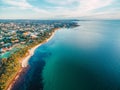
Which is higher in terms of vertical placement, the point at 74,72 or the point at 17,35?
the point at 74,72

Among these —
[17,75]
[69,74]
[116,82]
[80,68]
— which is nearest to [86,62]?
[80,68]

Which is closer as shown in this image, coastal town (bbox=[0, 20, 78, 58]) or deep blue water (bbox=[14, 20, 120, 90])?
deep blue water (bbox=[14, 20, 120, 90])

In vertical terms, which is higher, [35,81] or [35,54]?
[35,81]

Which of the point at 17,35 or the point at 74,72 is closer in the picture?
the point at 74,72

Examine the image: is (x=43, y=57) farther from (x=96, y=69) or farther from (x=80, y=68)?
(x=96, y=69)

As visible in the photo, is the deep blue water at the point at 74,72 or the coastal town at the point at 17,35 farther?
the coastal town at the point at 17,35

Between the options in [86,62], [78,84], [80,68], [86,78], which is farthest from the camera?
[86,62]

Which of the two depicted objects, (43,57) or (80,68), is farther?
(43,57)

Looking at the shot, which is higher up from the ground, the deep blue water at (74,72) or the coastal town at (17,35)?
the deep blue water at (74,72)

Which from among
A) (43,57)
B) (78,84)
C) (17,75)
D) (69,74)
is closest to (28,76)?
(17,75)

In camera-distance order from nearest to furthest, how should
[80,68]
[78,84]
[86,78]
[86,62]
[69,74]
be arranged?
[78,84] < [86,78] < [69,74] < [80,68] < [86,62]

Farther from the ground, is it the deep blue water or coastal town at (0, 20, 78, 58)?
the deep blue water
